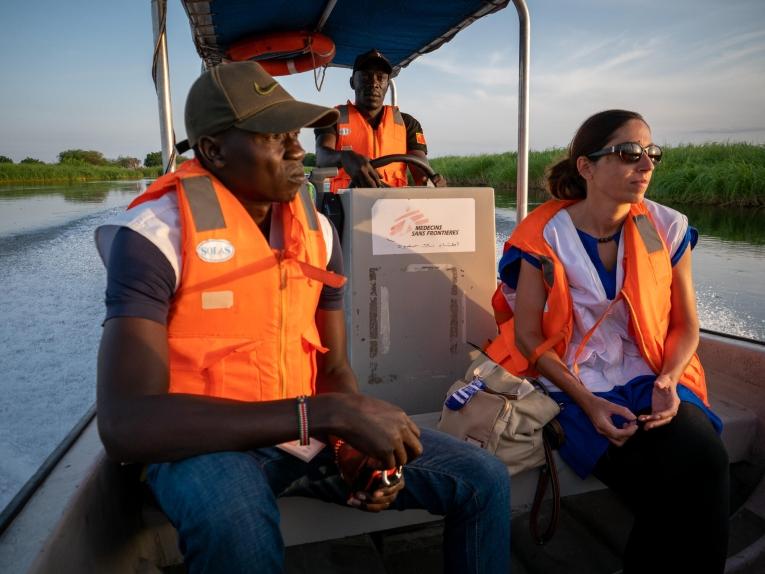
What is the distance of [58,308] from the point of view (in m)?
6.21

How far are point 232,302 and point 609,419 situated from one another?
1079mm

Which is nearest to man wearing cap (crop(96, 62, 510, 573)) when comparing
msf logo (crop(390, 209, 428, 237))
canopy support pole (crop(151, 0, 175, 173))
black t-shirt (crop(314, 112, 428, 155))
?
msf logo (crop(390, 209, 428, 237))

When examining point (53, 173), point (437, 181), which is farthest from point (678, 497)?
point (53, 173)

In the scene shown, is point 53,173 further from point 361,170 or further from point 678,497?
point 678,497

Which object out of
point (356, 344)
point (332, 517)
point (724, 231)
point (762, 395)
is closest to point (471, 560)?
point (332, 517)

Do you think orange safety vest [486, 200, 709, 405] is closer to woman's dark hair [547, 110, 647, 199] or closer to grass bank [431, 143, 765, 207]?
woman's dark hair [547, 110, 647, 199]

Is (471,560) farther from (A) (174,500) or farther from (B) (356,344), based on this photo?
(B) (356,344)

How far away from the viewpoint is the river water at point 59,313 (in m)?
3.42

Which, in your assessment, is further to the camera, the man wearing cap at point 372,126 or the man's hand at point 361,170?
the man wearing cap at point 372,126

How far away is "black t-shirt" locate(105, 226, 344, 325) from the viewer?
3.58ft

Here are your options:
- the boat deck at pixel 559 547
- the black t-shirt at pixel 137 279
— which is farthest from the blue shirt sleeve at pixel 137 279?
the boat deck at pixel 559 547

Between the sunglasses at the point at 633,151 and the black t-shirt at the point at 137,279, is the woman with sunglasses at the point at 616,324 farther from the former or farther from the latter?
the black t-shirt at the point at 137,279

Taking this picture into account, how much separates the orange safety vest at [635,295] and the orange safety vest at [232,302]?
2.53ft

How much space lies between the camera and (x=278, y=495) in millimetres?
1379
